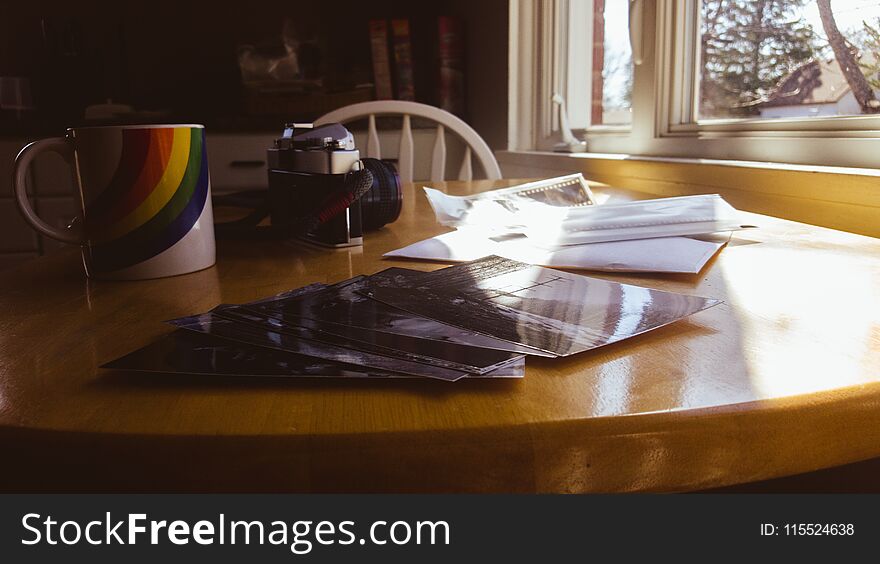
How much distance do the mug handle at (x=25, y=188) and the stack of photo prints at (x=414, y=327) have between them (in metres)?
0.22

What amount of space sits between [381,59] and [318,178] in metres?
2.06

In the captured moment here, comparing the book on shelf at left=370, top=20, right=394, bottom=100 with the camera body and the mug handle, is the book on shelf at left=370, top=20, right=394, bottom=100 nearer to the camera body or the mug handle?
the camera body

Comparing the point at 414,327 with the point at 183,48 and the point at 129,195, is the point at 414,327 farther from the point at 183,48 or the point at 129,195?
the point at 183,48

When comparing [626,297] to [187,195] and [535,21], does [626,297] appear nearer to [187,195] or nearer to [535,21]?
[187,195]

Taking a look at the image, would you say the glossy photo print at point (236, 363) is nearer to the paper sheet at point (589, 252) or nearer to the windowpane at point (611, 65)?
the paper sheet at point (589, 252)

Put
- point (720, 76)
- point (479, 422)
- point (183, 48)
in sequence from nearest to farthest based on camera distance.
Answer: point (479, 422) < point (720, 76) < point (183, 48)

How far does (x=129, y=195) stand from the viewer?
54cm

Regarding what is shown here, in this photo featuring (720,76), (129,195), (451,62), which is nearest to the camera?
(129,195)

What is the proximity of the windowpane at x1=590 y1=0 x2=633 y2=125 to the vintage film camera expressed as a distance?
122cm

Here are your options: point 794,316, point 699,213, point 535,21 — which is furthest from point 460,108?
point 794,316

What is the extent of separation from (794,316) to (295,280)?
1.15ft

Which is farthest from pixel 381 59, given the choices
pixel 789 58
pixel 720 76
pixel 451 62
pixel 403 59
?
pixel 789 58

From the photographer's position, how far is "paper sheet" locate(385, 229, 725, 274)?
0.56 meters

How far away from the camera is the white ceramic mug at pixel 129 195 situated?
1.76ft
